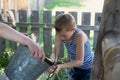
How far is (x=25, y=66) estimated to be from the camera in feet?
7.43

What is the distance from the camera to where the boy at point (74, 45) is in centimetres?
298

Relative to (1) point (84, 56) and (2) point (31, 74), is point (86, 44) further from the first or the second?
(2) point (31, 74)

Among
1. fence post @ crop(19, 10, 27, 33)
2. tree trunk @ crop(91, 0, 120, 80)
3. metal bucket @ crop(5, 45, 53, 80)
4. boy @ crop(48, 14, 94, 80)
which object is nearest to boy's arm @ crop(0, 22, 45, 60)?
metal bucket @ crop(5, 45, 53, 80)

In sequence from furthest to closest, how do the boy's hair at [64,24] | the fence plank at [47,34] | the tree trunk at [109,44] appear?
the fence plank at [47,34] < the boy's hair at [64,24] < the tree trunk at [109,44]

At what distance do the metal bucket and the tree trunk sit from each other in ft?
1.78

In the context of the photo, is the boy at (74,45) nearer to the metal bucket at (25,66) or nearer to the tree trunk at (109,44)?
the metal bucket at (25,66)

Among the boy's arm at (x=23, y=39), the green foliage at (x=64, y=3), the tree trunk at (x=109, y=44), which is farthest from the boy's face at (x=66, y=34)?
the green foliage at (x=64, y=3)

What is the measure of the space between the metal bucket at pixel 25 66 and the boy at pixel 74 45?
555 mm

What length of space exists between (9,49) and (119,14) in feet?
16.4

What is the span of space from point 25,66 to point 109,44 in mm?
1287

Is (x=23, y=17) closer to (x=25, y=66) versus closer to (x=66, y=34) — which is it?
(x=66, y=34)

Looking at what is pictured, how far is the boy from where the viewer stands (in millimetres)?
2980

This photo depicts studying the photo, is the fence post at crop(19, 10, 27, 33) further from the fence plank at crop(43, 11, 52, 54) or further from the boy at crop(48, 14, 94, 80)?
the boy at crop(48, 14, 94, 80)

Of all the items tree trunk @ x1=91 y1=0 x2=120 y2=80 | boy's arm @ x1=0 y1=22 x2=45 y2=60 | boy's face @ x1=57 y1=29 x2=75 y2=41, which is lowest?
boy's face @ x1=57 y1=29 x2=75 y2=41
